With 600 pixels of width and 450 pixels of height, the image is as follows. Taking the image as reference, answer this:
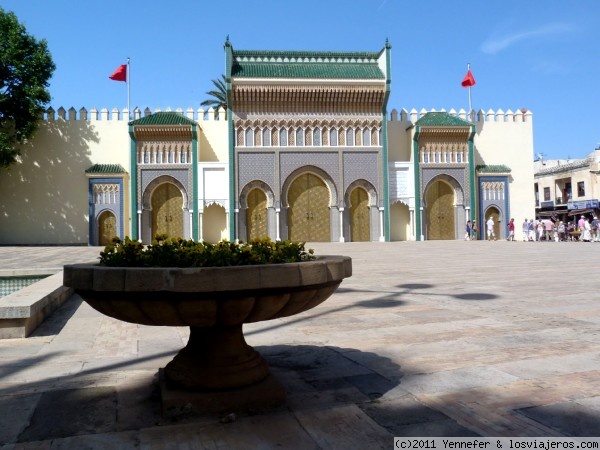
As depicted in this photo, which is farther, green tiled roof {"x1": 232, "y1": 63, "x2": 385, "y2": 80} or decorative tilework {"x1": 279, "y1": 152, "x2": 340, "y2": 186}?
decorative tilework {"x1": 279, "y1": 152, "x2": 340, "y2": 186}

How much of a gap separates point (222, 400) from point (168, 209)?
23.6 meters

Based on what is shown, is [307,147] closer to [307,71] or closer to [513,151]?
[307,71]

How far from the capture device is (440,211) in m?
26.8

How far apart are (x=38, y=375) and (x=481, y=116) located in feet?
94.6

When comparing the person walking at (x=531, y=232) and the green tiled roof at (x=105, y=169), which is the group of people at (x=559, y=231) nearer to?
the person walking at (x=531, y=232)

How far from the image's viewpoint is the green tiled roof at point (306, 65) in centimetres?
2547

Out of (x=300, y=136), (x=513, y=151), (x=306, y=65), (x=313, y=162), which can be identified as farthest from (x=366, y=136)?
(x=513, y=151)

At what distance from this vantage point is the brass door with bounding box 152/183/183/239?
25234 mm

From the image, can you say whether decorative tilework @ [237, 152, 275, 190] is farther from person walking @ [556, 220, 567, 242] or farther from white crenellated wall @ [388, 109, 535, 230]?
person walking @ [556, 220, 567, 242]

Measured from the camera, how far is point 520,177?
28.3m

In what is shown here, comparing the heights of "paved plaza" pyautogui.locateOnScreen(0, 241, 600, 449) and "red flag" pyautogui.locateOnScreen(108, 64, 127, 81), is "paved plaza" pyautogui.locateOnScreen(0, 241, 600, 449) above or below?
below

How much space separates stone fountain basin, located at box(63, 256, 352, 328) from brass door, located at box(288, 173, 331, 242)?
74.9 ft

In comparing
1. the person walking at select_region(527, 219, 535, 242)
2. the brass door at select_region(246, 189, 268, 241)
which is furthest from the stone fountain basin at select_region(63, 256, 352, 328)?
the person walking at select_region(527, 219, 535, 242)

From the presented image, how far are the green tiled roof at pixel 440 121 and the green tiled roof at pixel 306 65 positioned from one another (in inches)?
129
